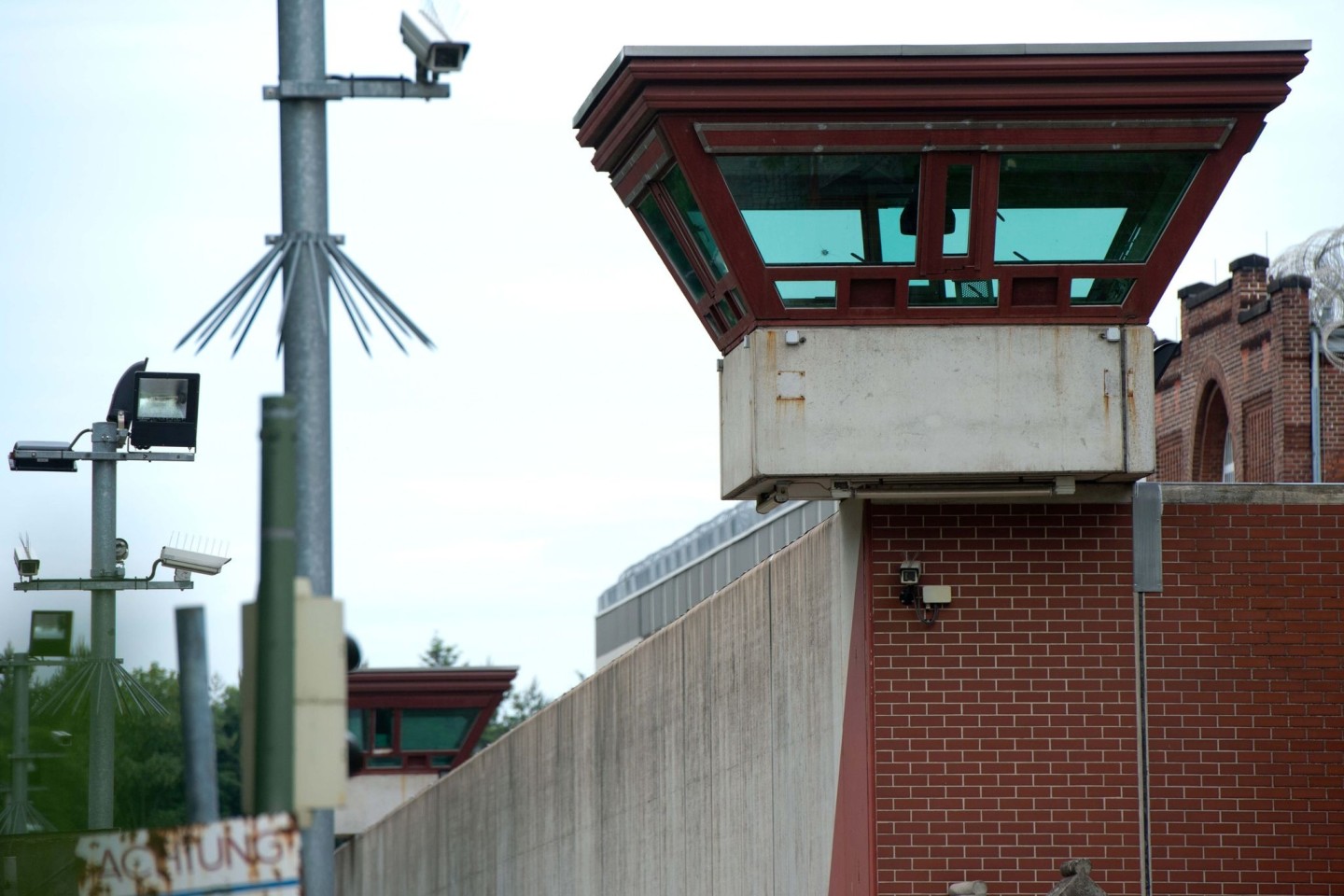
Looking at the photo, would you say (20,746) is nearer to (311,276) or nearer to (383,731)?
(311,276)

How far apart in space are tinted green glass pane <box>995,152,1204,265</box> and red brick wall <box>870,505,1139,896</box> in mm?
1940

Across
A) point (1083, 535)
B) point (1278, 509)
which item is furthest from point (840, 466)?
point (1278, 509)

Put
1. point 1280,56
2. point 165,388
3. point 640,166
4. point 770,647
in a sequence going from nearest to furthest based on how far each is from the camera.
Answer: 1. point 1280,56
2. point 640,166
3. point 770,647
4. point 165,388

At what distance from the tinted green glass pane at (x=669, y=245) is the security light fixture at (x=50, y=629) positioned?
980 centimetres

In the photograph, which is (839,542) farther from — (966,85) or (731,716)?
(731,716)

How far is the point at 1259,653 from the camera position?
14969 mm

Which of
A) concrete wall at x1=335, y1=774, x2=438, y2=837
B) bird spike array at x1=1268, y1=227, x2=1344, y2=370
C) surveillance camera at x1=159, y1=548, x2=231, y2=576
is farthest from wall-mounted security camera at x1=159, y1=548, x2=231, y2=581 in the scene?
concrete wall at x1=335, y1=774, x2=438, y2=837

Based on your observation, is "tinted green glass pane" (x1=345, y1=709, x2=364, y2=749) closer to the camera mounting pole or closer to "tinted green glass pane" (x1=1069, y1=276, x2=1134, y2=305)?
"tinted green glass pane" (x1=1069, y1=276, x2=1134, y2=305)

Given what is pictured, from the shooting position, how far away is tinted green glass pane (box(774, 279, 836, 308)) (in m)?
14.4

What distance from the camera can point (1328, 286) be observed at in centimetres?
3644

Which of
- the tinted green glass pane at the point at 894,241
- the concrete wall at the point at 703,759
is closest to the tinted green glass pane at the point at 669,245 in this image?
the tinted green glass pane at the point at 894,241

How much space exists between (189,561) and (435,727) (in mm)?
32662

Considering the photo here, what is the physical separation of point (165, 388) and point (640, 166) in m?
7.05

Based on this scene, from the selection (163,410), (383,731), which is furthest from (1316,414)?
(163,410)
